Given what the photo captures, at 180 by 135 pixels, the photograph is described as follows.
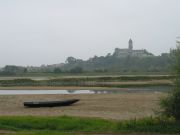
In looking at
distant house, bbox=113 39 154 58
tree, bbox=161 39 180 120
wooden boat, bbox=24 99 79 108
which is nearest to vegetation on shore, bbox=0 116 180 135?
tree, bbox=161 39 180 120

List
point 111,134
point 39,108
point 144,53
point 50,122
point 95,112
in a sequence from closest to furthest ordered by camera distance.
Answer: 1. point 111,134
2. point 50,122
3. point 95,112
4. point 39,108
5. point 144,53

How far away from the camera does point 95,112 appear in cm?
3141

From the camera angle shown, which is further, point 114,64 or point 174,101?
point 114,64

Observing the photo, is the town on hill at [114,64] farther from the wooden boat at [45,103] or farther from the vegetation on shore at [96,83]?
the wooden boat at [45,103]

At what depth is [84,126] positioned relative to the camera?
69.2 feet

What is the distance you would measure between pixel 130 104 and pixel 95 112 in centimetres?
689

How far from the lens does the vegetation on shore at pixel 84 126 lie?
18781mm

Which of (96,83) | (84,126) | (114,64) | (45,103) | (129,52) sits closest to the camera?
(84,126)

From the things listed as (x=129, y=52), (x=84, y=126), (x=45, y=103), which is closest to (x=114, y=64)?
(x=129, y=52)

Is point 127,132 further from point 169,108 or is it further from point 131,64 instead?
point 131,64

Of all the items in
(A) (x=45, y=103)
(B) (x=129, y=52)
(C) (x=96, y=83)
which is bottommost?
(A) (x=45, y=103)

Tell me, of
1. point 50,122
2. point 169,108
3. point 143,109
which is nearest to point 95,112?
point 143,109

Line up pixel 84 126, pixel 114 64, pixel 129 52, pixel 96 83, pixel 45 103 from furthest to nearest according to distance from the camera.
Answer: pixel 129 52
pixel 114 64
pixel 96 83
pixel 45 103
pixel 84 126

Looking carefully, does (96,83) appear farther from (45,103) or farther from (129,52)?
(129,52)
